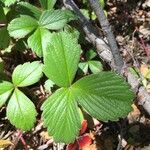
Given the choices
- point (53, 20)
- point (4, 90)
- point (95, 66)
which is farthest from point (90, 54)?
point (4, 90)

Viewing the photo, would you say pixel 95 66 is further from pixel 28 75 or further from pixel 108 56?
pixel 28 75

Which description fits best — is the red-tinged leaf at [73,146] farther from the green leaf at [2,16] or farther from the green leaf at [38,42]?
the green leaf at [2,16]

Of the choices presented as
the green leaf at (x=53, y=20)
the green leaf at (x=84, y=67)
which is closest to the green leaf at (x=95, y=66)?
the green leaf at (x=84, y=67)

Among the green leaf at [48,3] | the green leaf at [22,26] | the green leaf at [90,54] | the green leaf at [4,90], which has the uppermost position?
the green leaf at [48,3]

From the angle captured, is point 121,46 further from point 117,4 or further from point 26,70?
point 26,70

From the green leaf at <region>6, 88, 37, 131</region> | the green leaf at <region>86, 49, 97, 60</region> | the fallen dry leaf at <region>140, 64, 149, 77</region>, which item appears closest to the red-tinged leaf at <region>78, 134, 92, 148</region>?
the green leaf at <region>6, 88, 37, 131</region>
